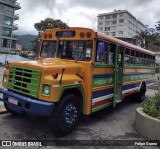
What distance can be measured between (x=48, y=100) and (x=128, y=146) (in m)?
2.23

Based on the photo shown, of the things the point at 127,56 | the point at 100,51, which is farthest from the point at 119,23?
the point at 100,51

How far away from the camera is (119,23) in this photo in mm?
83312

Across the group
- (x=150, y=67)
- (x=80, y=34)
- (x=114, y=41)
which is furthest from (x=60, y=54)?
(x=150, y=67)

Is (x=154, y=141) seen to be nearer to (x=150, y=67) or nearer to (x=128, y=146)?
(x=128, y=146)

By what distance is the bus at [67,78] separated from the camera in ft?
15.4

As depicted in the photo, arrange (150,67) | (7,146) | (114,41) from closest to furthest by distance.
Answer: (7,146) → (114,41) → (150,67)

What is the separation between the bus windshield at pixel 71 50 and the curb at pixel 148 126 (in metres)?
2.13

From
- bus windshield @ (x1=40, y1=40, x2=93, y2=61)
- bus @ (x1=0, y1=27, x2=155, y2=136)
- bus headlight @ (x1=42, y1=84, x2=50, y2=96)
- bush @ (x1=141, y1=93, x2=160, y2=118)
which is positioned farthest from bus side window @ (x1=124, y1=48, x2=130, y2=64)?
bus headlight @ (x1=42, y1=84, x2=50, y2=96)

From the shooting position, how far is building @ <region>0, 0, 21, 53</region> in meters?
48.4

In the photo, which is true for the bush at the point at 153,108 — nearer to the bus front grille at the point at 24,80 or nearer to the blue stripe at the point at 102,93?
the blue stripe at the point at 102,93

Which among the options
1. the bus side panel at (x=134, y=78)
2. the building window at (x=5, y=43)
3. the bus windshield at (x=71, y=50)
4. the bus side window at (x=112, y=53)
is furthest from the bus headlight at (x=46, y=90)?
the building window at (x=5, y=43)

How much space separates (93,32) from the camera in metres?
5.73

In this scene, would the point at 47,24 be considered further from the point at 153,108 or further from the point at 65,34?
the point at 153,108

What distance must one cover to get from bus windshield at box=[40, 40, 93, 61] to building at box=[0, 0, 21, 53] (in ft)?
148
